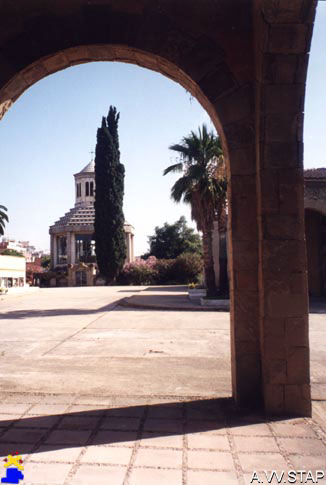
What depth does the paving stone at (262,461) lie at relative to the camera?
274 cm

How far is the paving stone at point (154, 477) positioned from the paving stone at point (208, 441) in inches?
17.9

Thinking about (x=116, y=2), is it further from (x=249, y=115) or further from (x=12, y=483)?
(x=12, y=483)

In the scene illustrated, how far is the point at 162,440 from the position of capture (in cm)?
319

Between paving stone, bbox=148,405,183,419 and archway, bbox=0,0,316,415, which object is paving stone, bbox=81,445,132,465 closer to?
paving stone, bbox=148,405,183,419

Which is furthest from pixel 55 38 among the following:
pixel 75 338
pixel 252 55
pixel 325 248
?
pixel 325 248

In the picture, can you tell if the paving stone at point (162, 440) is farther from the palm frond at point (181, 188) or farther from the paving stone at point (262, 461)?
the palm frond at point (181, 188)

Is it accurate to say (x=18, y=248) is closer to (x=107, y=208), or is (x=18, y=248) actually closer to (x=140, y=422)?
(x=107, y=208)

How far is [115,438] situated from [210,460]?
824mm

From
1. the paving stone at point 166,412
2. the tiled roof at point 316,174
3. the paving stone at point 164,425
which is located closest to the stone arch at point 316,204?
the tiled roof at point 316,174

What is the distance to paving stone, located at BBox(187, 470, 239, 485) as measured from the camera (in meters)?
2.54

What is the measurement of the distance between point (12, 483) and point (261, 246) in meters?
2.79

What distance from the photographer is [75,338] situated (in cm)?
858

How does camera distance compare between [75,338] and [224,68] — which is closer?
[224,68]

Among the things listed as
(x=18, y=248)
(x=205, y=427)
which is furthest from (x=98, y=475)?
(x=18, y=248)
